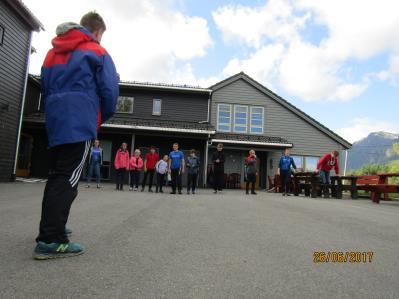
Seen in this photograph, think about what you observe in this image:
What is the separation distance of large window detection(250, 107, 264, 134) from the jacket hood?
69.7ft

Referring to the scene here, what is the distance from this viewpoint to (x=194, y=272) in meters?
2.88

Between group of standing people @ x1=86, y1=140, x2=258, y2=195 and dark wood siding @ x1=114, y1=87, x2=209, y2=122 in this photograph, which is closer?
group of standing people @ x1=86, y1=140, x2=258, y2=195

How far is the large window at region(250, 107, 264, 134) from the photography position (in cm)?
2416

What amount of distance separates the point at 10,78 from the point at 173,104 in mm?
10918

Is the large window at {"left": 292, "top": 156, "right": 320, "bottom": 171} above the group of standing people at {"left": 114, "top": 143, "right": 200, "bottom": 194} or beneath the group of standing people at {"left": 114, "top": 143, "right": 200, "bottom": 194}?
above

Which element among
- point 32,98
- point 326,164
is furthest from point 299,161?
point 32,98

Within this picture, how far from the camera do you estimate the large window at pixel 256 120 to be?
24.2 metres

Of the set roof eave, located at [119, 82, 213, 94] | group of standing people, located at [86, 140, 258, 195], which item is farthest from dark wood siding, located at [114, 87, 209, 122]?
group of standing people, located at [86, 140, 258, 195]

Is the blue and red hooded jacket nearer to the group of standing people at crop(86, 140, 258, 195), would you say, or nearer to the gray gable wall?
the group of standing people at crop(86, 140, 258, 195)

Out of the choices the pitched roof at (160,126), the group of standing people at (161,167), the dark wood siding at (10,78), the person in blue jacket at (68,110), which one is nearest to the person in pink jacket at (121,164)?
the group of standing people at (161,167)

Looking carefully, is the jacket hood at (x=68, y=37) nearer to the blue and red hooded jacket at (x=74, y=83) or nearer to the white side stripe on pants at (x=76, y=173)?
the blue and red hooded jacket at (x=74, y=83)

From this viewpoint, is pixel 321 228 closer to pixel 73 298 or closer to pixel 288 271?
pixel 288 271

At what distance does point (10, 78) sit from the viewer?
14.7 metres
